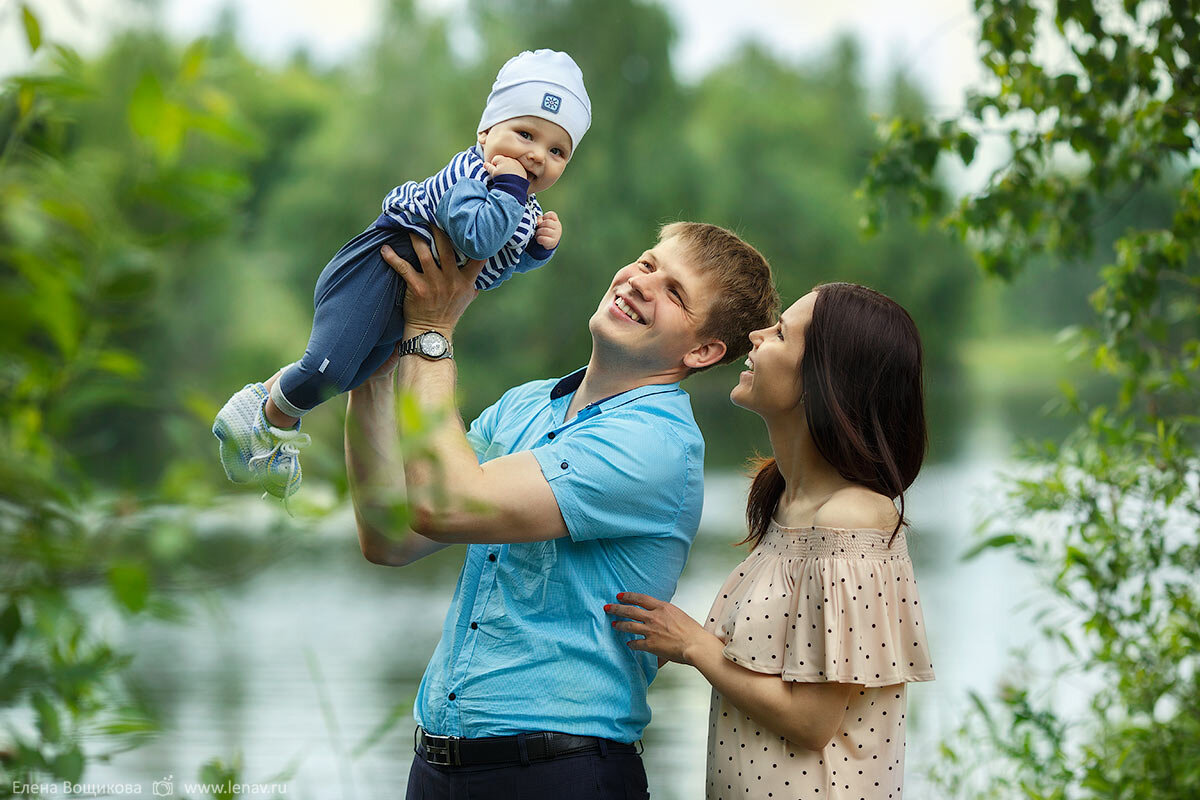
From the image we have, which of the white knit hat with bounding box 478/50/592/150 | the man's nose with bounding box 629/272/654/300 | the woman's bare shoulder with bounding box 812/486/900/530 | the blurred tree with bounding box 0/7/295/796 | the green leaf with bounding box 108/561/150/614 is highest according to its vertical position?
the white knit hat with bounding box 478/50/592/150

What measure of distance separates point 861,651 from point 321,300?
1.05m

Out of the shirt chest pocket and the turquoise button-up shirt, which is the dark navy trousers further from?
the shirt chest pocket

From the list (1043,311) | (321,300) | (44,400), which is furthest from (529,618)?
(1043,311)

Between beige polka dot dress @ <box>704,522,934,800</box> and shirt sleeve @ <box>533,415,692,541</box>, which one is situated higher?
shirt sleeve @ <box>533,415,692,541</box>

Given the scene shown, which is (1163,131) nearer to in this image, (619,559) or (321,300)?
(619,559)

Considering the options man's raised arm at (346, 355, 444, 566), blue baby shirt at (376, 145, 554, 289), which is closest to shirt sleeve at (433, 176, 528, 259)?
blue baby shirt at (376, 145, 554, 289)

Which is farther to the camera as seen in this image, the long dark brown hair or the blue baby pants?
the blue baby pants

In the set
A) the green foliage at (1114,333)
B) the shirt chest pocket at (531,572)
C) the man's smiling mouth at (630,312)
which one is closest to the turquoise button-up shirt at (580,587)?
the shirt chest pocket at (531,572)

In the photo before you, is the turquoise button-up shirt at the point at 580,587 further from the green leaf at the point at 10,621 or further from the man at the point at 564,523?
the green leaf at the point at 10,621

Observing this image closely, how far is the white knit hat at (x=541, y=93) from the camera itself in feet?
6.66

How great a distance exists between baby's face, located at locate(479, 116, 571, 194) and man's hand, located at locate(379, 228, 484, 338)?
21 centimetres

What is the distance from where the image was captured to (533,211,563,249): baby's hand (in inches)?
81.6

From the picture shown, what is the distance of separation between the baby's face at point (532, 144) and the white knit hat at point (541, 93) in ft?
0.05

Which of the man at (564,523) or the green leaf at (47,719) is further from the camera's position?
the man at (564,523)
